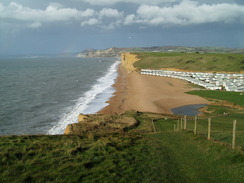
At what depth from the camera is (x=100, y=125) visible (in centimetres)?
2222

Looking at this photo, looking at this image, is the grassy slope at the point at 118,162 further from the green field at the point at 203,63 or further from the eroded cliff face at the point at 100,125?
the green field at the point at 203,63

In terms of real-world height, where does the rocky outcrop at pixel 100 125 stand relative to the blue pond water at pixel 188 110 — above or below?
above

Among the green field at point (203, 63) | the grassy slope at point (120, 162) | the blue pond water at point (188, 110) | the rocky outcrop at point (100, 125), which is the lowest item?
the blue pond water at point (188, 110)

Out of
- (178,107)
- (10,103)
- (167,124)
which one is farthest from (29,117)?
(178,107)

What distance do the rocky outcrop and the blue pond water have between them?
1300 cm

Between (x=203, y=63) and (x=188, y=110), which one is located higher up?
(x=203, y=63)

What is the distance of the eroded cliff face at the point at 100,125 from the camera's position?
66.5 ft

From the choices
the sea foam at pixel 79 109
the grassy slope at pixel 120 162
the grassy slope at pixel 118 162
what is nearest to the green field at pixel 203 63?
the sea foam at pixel 79 109

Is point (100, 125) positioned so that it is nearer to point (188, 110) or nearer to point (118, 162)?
point (118, 162)

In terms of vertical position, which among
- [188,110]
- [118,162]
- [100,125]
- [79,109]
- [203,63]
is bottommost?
[188,110]

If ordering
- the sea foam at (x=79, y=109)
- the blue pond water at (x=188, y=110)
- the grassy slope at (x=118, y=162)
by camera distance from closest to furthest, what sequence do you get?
1. the grassy slope at (x=118, y=162)
2. the sea foam at (x=79, y=109)
3. the blue pond water at (x=188, y=110)

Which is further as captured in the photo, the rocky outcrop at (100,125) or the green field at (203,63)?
the green field at (203,63)

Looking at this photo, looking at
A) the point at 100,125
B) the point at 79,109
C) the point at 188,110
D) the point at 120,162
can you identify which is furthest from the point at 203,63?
the point at 120,162

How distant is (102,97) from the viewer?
4697cm
